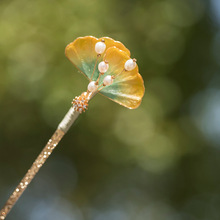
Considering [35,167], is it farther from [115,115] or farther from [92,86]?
[115,115]

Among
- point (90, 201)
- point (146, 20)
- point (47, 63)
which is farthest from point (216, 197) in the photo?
point (47, 63)

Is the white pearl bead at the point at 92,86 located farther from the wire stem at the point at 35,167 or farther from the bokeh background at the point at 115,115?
the bokeh background at the point at 115,115

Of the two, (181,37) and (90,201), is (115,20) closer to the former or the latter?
(181,37)

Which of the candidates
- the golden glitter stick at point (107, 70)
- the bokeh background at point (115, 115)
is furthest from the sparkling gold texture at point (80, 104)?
the bokeh background at point (115, 115)

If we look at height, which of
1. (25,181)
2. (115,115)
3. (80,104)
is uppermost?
(115,115)

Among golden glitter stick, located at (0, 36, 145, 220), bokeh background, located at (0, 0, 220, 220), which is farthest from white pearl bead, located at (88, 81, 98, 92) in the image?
bokeh background, located at (0, 0, 220, 220)

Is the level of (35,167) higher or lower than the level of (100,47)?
lower

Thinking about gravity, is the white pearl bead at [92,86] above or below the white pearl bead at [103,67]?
below

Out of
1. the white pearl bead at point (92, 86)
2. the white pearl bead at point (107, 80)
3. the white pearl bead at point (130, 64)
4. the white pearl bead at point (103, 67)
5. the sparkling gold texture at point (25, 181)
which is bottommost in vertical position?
the sparkling gold texture at point (25, 181)

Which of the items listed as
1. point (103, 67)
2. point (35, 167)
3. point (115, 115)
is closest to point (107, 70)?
point (103, 67)

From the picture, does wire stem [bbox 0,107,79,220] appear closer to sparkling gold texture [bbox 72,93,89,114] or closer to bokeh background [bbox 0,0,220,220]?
sparkling gold texture [bbox 72,93,89,114]
